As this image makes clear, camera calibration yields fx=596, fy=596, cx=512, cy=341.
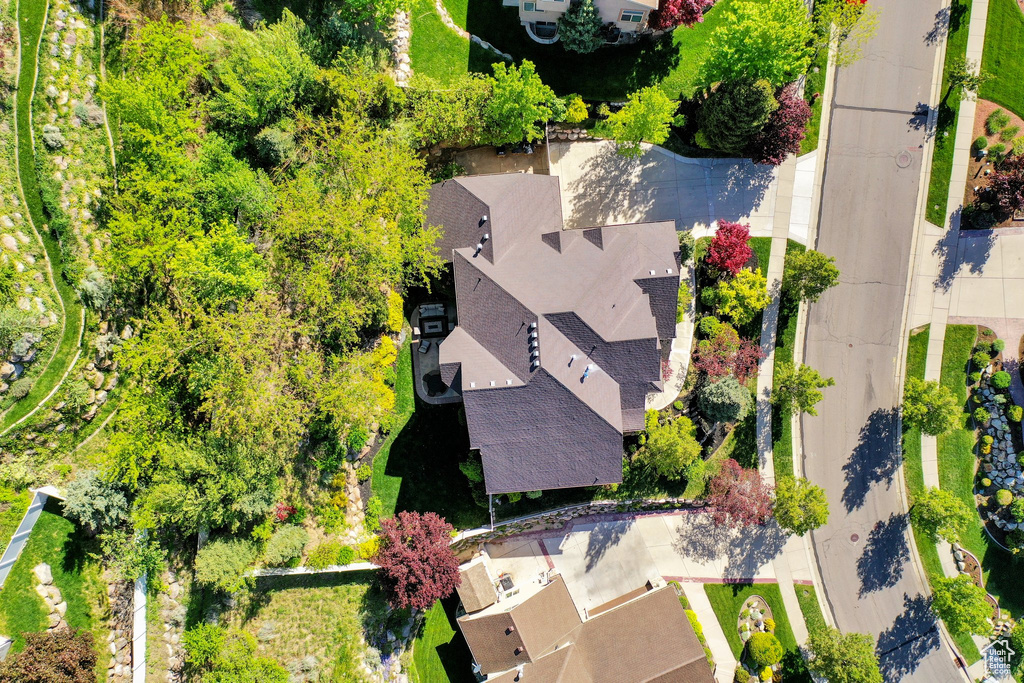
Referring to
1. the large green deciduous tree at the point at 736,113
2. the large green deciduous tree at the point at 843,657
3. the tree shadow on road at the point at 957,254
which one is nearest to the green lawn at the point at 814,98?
the large green deciduous tree at the point at 736,113

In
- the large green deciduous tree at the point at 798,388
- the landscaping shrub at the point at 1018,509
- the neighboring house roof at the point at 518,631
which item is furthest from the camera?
the landscaping shrub at the point at 1018,509

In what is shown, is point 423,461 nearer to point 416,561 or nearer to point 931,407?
point 416,561

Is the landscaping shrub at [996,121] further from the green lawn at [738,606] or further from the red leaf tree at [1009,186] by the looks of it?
the green lawn at [738,606]

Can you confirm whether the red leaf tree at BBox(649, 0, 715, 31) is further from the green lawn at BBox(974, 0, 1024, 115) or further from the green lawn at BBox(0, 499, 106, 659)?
the green lawn at BBox(0, 499, 106, 659)

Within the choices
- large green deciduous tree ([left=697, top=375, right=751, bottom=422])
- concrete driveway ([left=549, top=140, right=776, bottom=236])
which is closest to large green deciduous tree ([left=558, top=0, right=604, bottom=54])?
concrete driveway ([left=549, top=140, right=776, bottom=236])

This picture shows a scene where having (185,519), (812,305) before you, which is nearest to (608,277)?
(812,305)

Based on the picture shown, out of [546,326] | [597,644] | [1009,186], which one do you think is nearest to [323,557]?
[597,644]
